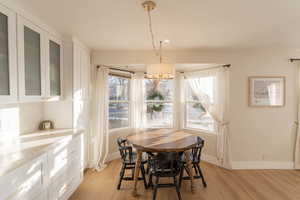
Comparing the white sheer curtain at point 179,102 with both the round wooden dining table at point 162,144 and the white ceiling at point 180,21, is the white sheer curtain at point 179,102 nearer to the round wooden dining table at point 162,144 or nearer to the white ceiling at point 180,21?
the round wooden dining table at point 162,144

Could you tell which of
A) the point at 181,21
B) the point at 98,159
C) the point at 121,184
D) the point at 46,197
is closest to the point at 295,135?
the point at 181,21

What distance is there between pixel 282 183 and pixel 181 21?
3.11 m

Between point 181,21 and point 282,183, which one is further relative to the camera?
point 282,183

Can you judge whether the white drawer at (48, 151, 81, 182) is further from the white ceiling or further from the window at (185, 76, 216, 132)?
the window at (185, 76, 216, 132)

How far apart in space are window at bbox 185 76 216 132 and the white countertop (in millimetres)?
2752

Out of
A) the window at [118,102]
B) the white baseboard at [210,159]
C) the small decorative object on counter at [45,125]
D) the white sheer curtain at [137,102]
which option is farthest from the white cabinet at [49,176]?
the white baseboard at [210,159]

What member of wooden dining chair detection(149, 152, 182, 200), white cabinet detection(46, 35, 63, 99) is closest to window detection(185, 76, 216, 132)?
wooden dining chair detection(149, 152, 182, 200)

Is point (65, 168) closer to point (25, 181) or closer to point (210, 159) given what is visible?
point (25, 181)

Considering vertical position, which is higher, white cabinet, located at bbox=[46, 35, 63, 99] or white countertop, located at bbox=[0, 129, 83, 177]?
white cabinet, located at bbox=[46, 35, 63, 99]

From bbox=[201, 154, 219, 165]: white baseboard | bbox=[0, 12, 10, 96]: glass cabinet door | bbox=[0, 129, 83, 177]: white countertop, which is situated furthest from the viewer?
bbox=[201, 154, 219, 165]: white baseboard

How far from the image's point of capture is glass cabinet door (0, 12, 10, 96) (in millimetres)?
1584

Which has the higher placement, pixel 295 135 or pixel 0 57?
pixel 0 57

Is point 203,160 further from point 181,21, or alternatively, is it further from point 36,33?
point 36,33

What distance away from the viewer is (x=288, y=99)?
335cm
